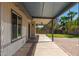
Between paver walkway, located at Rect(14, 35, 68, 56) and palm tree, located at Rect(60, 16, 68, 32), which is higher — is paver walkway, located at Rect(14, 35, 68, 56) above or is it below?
below

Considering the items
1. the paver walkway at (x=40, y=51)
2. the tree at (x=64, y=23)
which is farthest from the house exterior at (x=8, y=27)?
the tree at (x=64, y=23)

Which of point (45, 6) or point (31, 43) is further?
point (31, 43)

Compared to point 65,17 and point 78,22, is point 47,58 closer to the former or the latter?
point 78,22

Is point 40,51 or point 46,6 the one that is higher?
point 46,6

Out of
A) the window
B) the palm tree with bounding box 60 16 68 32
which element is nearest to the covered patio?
the window

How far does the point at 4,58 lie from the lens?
4902mm

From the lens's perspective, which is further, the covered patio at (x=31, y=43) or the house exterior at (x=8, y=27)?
the covered patio at (x=31, y=43)

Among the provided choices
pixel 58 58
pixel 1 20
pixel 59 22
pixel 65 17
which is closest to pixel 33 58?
pixel 58 58

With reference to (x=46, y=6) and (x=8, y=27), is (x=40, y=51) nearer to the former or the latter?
(x=46, y=6)

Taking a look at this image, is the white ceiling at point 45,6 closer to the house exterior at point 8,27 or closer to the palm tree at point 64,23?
the house exterior at point 8,27

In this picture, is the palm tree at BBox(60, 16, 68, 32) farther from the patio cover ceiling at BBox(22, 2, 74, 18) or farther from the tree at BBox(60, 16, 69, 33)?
the patio cover ceiling at BBox(22, 2, 74, 18)

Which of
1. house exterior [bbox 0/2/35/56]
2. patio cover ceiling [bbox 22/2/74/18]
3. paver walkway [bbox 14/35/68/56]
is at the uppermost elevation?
patio cover ceiling [bbox 22/2/74/18]

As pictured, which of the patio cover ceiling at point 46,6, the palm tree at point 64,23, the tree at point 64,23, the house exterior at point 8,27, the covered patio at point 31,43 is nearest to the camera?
the house exterior at point 8,27

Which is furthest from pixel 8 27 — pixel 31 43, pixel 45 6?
pixel 31 43
